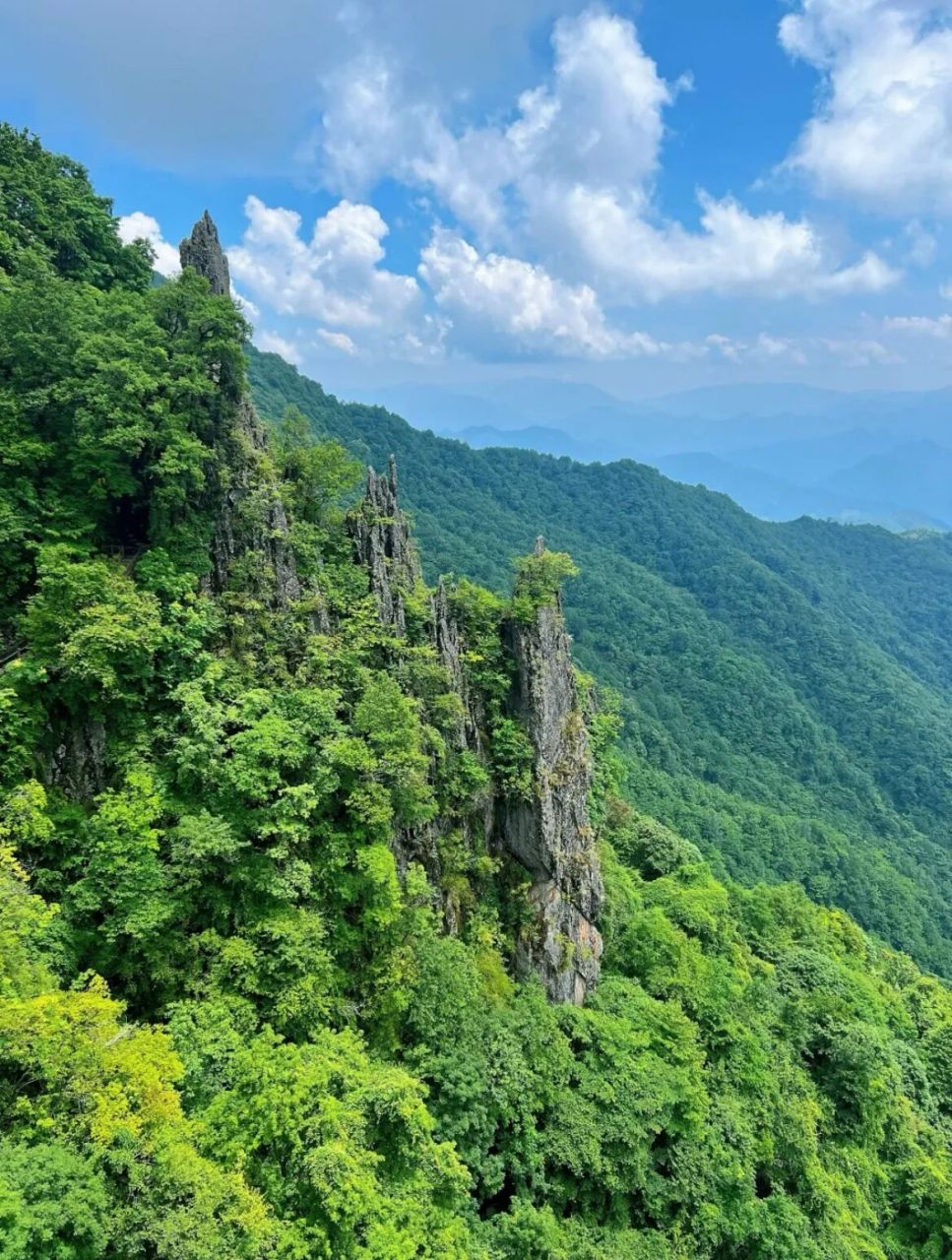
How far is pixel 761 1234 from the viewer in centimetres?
1969

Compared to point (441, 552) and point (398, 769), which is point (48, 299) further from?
point (441, 552)

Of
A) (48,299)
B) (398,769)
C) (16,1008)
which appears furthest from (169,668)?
(48,299)

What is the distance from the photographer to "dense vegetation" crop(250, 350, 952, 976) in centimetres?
8062

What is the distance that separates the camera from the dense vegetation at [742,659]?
80.6 m

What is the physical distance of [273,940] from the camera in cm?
1454

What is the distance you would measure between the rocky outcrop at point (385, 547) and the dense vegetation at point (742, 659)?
147 ft

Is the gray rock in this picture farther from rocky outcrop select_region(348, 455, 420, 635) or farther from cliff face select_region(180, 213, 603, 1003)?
rocky outcrop select_region(348, 455, 420, 635)

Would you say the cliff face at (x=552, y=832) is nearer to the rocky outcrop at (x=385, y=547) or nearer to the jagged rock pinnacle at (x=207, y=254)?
the rocky outcrop at (x=385, y=547)

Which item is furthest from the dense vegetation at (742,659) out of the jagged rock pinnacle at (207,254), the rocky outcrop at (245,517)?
the rocky outcrop at (245,517)

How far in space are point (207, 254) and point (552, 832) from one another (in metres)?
22.5

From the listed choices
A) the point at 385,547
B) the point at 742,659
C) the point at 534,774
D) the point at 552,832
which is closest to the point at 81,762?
the point at 385,547

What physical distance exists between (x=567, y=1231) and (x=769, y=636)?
5475 inches

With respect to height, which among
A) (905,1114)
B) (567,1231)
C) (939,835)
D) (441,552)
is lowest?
(939,835)

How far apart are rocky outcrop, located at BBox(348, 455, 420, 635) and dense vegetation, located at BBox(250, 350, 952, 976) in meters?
44.8
